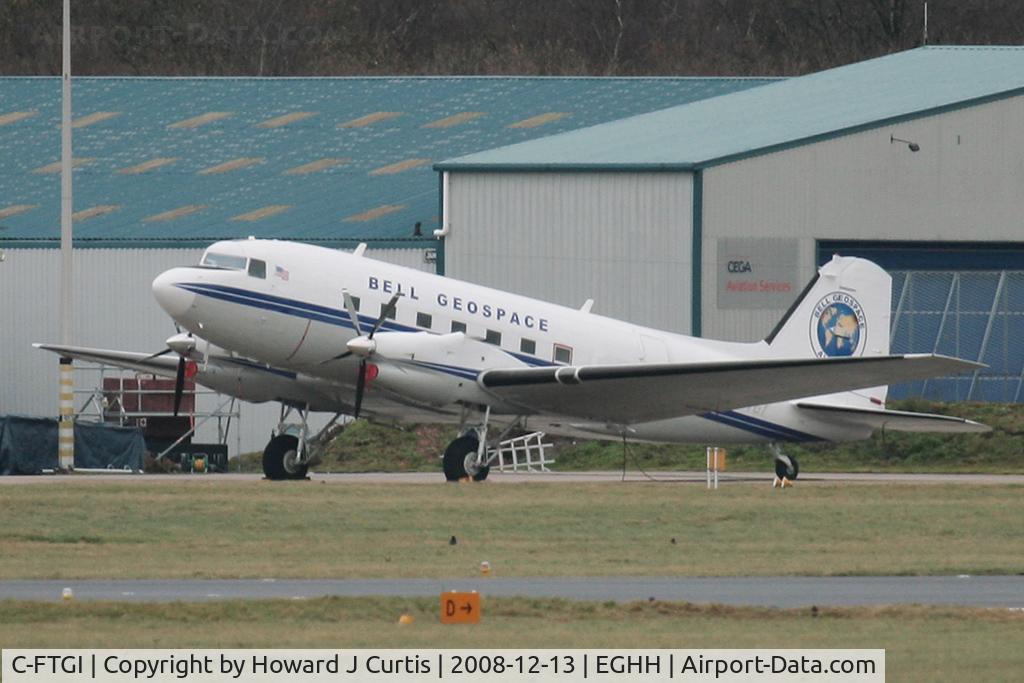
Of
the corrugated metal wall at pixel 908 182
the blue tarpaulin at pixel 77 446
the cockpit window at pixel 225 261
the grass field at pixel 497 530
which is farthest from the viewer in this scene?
the corrugated metal wall at pixel 908 182

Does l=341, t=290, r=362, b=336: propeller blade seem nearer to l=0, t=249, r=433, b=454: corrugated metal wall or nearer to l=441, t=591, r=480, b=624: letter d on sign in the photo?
l=441, t=591, r=480, b=624: letter d on sign

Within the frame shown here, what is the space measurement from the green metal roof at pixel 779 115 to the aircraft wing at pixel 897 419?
14.8 m

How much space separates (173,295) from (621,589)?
1611cm

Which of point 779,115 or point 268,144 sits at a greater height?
point 779,115

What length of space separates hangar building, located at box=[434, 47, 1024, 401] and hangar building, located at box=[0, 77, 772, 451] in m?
2.89

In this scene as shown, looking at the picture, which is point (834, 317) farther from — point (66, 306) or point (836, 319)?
point (66, 306)

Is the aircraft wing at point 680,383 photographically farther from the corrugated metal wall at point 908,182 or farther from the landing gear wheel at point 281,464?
the corrugated metal wall at point 908,182

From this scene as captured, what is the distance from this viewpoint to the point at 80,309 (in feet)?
191

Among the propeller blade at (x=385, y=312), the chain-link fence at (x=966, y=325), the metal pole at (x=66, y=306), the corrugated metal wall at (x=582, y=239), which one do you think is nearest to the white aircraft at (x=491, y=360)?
the propeller blade at (x=385, y=312)

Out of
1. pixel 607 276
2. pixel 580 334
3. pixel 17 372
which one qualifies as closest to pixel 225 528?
pixel 580 334

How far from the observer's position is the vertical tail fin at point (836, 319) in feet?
134

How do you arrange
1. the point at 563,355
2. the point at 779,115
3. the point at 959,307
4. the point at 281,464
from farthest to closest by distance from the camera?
1. the point at 779,115
2. the point at 959,307
3. the point at 281,464
4. the point at 563,355

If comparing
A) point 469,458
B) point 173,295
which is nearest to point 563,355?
point 469,458

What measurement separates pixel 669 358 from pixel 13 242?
2620 centimetres
